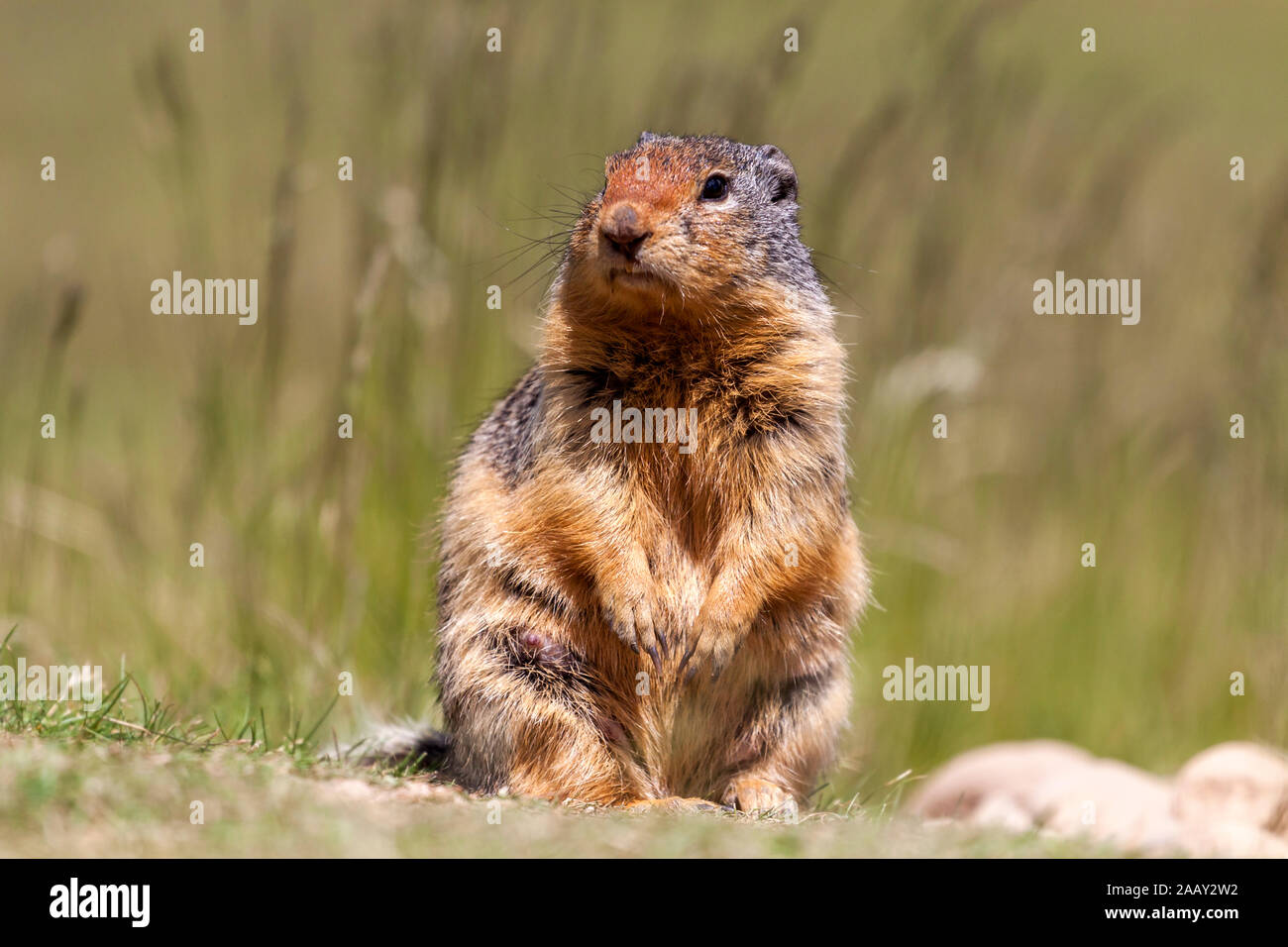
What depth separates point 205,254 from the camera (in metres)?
7.79

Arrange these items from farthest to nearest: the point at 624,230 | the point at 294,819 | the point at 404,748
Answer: the point at 404,748 < the point at 624,230 < the point at 294,819

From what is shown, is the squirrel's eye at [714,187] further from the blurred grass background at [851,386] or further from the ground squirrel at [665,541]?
the blurred grass background at [851,386]

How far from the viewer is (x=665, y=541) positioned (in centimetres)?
569

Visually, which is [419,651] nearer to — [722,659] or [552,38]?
[722,659]

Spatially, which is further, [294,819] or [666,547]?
[666,547]

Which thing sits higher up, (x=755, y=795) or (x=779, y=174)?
(x=779, y=174)

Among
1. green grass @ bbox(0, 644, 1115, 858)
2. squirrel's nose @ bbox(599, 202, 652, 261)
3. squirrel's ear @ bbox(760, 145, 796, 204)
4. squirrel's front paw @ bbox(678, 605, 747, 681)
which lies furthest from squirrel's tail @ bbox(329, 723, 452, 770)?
squirrel's ear @ bbox(760, 145, 796, 204)

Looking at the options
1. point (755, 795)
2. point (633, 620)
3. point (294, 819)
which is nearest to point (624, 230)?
point (633, 620)

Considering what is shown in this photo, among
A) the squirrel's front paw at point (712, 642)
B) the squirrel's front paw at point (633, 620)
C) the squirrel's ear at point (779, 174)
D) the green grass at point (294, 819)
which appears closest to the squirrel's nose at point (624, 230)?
the squirrel's ear at point (779, 174)

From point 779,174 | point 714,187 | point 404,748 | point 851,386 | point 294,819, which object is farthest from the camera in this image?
point 851,386

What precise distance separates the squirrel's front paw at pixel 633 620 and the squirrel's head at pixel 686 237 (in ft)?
3.71

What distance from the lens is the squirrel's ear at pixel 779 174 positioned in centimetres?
623

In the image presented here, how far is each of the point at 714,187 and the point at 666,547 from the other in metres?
1.48

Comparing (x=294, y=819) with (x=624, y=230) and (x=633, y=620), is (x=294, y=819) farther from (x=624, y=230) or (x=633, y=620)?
(x=624, y=230)
